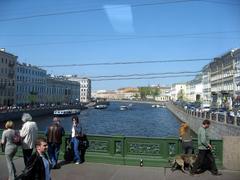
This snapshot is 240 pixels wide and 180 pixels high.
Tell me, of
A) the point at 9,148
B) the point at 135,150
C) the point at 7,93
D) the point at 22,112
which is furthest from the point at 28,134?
the point at 7,93

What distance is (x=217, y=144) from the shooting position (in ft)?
30.4

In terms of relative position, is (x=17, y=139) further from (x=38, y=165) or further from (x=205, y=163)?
(x=205, y=163)

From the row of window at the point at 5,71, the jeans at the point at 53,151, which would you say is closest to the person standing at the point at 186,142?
the jeans at the point at 53,151

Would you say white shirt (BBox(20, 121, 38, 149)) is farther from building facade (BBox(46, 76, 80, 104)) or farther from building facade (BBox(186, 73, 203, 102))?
building facade (BBox(186, 73, 203, 102))

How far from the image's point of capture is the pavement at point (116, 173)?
8.16m

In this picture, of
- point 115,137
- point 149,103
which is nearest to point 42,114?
point 115,137

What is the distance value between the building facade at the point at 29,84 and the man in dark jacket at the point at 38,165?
89.0 metres

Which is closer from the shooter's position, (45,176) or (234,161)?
(45,176)

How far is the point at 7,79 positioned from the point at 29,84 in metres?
13.9

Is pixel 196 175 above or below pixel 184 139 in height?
below

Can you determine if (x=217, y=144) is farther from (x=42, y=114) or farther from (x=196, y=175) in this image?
(x=42, y=114)

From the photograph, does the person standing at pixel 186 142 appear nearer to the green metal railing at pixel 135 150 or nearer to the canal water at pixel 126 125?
the green metal railing at pixel 135 150

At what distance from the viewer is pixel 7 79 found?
279 ft

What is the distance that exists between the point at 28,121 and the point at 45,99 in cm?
10826
